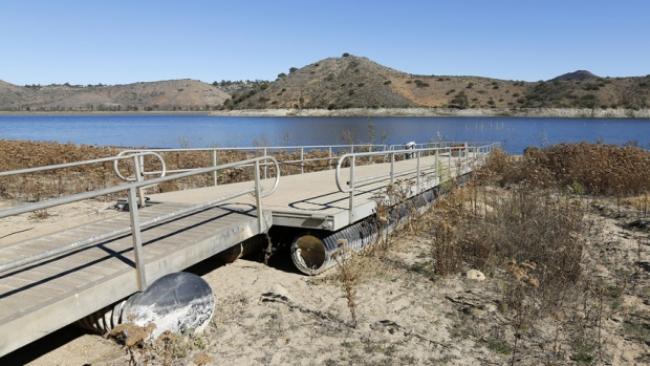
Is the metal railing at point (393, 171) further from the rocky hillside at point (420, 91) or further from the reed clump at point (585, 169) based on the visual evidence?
the rocky hillside at point (420, 91)

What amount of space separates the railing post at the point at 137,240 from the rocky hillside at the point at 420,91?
9481 centimetres

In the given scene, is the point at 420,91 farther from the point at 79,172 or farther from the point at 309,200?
the point at 309,200

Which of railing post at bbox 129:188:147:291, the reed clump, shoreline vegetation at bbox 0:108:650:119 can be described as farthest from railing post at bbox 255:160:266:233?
shoreline vegetation at bbox 0:108:650:119

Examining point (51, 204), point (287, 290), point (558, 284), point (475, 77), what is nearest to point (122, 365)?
point (51, 204)

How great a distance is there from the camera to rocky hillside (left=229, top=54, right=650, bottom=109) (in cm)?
9119

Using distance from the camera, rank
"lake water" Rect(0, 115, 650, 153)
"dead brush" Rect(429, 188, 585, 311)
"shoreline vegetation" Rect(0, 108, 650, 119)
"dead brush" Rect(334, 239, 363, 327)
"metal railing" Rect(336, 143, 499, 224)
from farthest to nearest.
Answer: "shoreline vegetation" Rect(0, 108, 650, 119) < "lake water" Rect(0, 115, 650, 153) < "metal railing" Rect(336, 143, 499, 224) < "dead brush" Rect(429, 188, 585, 311) < "dead brush" Rect(334, 239, 363, 327)

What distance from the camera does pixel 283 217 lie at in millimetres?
6273

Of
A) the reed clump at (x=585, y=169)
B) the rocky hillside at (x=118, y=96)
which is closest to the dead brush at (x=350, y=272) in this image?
the reed clump at (x=585, y=169)

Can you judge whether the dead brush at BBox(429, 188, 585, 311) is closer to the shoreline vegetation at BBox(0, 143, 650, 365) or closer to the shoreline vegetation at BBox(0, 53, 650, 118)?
the shoreline vegetation at BBox(0, 143, 650, 365)

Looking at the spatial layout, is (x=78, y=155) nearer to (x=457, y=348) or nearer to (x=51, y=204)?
(x=51, y=204)

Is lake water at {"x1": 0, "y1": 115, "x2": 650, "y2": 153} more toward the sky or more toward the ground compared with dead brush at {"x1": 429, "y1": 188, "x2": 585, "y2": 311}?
more toward the ground

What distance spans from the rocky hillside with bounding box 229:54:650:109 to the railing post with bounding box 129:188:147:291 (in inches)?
3733

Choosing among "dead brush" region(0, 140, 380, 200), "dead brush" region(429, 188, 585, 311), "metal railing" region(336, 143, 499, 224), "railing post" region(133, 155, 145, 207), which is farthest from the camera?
"dead brush" region(0, 140, 380, 200)

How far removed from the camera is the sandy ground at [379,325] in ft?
13.7
